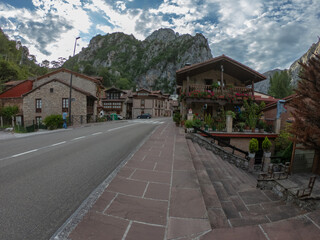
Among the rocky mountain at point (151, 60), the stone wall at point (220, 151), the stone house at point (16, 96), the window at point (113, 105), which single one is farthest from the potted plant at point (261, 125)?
the rocky mountain at point (151, 60)

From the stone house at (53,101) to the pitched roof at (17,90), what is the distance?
624 centimetres

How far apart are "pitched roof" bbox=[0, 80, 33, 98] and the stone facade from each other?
6.24 metres

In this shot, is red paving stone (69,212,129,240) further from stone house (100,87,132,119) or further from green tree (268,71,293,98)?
green tree (268,71,293,98)

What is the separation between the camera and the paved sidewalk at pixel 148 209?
1853mm

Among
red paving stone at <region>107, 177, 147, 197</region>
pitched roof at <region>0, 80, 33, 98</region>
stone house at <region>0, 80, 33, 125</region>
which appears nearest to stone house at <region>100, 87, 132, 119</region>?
pitched roof at <region>0, 80, 33, 98</region>

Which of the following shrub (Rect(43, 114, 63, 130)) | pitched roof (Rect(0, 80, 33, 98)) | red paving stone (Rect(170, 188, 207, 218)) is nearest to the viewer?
red paving stone (Rect(170, 188, 207, 218))

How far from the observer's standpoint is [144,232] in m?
1.86

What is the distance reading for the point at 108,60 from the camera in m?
109

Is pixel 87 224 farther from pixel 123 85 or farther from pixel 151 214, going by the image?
pixel 123 85

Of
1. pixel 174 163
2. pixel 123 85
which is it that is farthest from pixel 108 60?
pixel 174 163

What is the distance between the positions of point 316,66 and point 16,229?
7.05 m

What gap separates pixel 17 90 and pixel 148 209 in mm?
35016

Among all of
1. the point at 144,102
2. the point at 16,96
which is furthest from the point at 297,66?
the point at 16,96

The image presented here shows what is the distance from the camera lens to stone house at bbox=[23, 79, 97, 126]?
2134 cm
